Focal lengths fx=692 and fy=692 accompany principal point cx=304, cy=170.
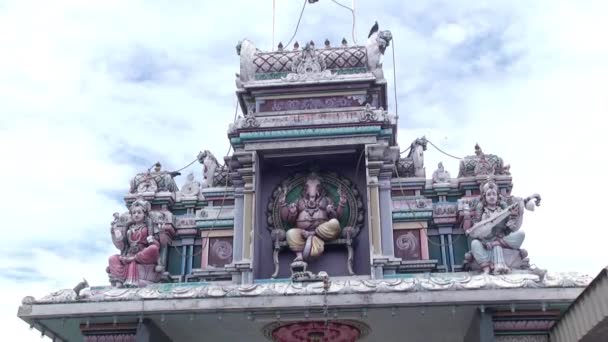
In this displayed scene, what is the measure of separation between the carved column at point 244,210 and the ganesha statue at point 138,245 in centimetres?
148

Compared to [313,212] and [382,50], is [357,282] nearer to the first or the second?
[313,212]

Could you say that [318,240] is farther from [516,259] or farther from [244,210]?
[516,259]

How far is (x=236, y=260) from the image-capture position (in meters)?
13.3

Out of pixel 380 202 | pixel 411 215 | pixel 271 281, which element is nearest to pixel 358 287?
pixel 271 281

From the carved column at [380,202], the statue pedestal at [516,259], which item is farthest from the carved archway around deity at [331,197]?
the statue pedestal at [516,259]

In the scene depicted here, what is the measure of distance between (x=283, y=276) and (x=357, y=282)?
2.49 meters

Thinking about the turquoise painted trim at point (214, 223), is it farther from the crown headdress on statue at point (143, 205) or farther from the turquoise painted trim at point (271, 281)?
the turquoise painted trim at point (271, 281)

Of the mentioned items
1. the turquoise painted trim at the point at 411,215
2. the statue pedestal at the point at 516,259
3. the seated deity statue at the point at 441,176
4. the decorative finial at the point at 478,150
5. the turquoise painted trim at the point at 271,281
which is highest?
the decorative finial at the point at 478,150

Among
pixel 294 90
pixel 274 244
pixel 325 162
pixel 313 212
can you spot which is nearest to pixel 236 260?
pixel 274 244

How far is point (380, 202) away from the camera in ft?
45.0

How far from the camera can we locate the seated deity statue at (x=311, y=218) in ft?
43.8

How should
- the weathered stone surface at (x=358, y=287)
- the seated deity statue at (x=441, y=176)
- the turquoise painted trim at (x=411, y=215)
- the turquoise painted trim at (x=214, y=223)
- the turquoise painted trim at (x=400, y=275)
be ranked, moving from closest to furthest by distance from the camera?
the weathered stone surface at (x=358, y=287) < the turquoise painted trim at (x=400, y=275) < the turquoise painted trim at (x=411, y=215) < the turquoise painted trim at (x=214, y=223) < the seated deity statue at (x=441, y=176)

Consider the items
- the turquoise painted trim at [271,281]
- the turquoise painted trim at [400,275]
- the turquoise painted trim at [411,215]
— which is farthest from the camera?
the turquoise painted trim at [411,215]

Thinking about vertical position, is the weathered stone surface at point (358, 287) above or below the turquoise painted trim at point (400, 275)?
below
